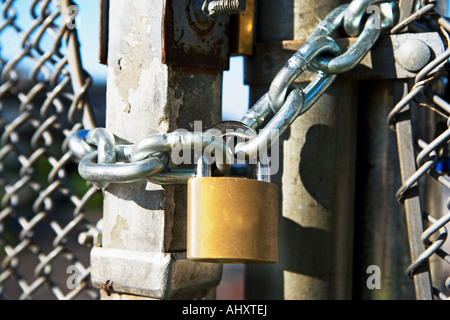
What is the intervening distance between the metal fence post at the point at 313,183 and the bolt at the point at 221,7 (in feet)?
0.43

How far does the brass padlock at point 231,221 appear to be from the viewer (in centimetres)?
72

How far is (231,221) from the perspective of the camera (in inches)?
28.8

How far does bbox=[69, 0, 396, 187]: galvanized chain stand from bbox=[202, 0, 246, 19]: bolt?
0.11m

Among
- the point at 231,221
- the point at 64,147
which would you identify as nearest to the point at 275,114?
the point at 231,221

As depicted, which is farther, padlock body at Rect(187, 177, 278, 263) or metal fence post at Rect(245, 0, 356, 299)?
metal fence post at Rect(245, 0, 356, 299)

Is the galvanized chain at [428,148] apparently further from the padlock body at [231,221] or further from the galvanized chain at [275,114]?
the padlock body at [231,221]

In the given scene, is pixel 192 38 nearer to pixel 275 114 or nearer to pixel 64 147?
pixel 275 114

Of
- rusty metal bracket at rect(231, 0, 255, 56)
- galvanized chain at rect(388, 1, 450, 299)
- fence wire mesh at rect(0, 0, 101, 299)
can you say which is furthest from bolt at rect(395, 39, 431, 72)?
fence wire mesh at rect(0, 0, 101, 299)

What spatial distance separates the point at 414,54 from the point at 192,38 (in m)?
0.35

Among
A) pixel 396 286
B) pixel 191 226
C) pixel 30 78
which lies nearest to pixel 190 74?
pixel 191 226

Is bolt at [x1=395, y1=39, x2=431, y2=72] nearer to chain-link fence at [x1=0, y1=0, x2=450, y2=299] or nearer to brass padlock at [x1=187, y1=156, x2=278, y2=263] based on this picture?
chain-link fence at [x1=0, y1=0, x2=450, y2=299]

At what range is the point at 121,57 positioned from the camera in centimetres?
89

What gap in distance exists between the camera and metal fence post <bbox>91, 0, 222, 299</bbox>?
0.84 m

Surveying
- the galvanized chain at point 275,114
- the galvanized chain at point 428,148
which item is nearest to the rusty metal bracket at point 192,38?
the galvanized chain at point 275,114
